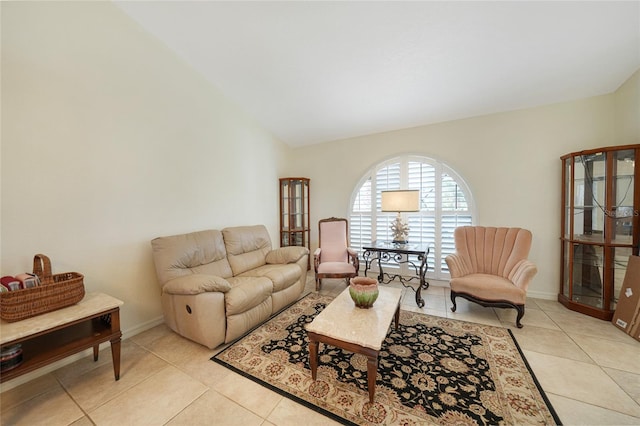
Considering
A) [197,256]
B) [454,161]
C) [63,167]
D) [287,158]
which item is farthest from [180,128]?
[454,161]

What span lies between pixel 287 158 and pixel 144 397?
162 inches

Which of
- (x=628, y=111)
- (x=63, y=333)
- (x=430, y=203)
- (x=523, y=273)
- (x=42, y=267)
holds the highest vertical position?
(x=628, y=111)

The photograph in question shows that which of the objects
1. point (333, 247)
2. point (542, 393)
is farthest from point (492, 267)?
point (333, 247)

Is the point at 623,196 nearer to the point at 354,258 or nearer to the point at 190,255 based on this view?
the point at 354,258

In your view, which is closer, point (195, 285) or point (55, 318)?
point (55, 318)

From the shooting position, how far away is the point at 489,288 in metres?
2.46

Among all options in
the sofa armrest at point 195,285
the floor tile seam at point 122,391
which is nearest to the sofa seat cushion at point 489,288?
the sofa armrest at point 195,285

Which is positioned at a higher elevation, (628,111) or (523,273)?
(628,111)

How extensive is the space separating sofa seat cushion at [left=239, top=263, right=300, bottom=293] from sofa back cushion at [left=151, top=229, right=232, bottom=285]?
1.17 ft

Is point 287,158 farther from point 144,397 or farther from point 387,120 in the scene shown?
point 144,397

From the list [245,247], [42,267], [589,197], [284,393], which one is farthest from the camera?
[245,247]

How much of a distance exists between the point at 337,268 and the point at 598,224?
121 inches

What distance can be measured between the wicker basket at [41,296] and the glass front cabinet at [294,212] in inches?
120

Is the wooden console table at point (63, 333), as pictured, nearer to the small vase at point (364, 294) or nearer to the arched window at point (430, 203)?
the small vase at point (364, 294)
